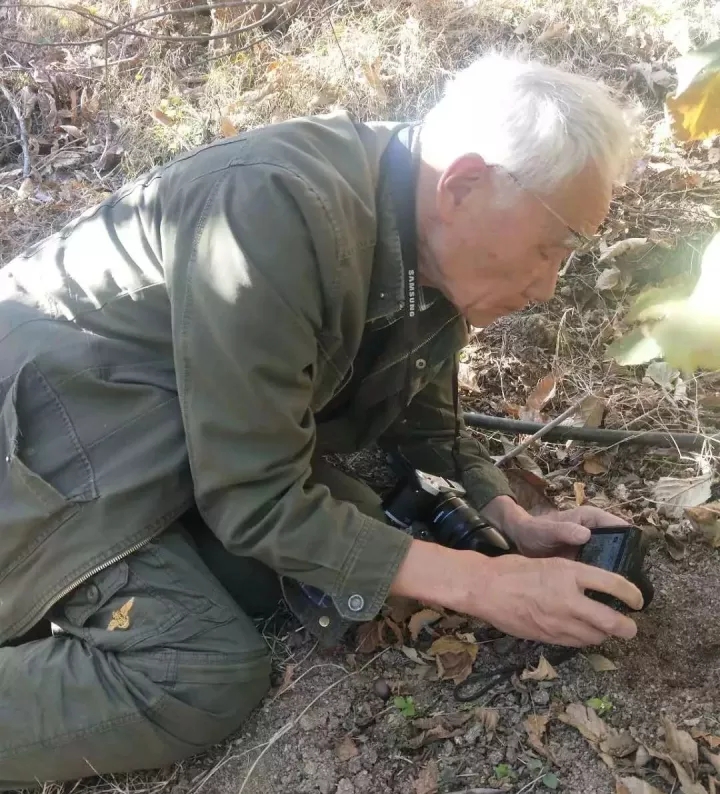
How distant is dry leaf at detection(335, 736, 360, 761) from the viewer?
1.66m

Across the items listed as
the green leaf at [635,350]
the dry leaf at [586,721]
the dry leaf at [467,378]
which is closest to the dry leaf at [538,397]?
the dry leaf at [467,378]

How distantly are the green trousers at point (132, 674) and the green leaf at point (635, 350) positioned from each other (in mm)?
1171

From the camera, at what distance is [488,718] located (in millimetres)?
1677

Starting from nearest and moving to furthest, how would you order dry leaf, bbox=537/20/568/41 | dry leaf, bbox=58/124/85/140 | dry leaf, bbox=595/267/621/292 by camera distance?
dry leaf, bbox=595/267/621/292 → dry leaf, bbox=537/20/568/41 → dry leaf, bbox=58/124/85/140

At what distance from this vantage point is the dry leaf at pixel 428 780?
61.6 inches

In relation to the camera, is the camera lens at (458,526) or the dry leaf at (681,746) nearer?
the dry leaf at (681,746)

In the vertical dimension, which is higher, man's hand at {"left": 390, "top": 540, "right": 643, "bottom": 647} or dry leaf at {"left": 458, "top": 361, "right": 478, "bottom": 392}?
man's hand at {"left": 390, "top": 540, "right": 643, "bottom": 647}

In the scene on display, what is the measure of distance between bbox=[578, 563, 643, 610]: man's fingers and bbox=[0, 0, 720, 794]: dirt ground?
0.98 ft

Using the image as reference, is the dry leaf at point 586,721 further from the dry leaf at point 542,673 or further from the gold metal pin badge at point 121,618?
the gold metal pin badge at point 121,618

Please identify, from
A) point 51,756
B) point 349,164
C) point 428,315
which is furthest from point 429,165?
point 51,756

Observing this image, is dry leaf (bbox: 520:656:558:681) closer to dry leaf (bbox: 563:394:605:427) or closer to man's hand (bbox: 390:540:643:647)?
man's hand (bbox: 390:540:643:647)

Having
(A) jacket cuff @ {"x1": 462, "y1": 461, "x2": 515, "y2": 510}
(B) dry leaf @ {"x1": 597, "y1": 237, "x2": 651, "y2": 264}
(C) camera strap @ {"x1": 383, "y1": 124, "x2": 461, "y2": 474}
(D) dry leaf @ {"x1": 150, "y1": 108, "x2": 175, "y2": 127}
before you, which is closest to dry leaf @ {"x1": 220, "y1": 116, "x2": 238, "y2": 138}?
(D) dry leaf @ {"x1": 150, "y1": 108, "x2": 175, "y2": 127}

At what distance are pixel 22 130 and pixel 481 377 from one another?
9.53ft

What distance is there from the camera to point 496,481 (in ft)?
6.95
